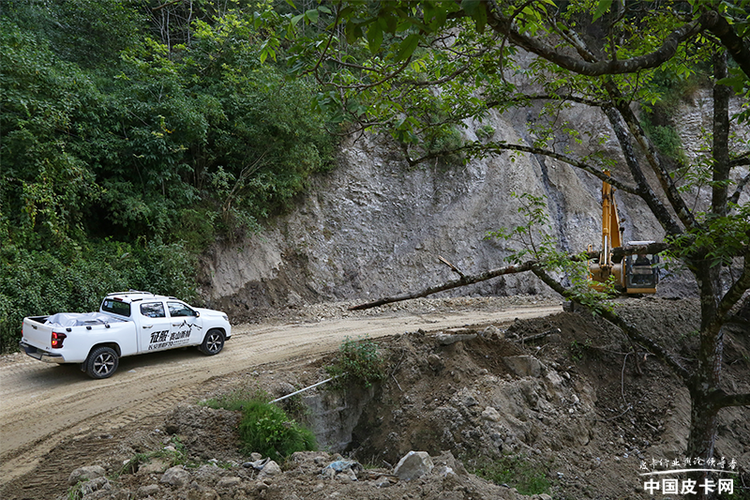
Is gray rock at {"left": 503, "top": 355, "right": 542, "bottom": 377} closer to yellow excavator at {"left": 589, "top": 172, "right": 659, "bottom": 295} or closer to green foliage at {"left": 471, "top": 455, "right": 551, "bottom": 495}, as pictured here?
green foliage at {"left": 471, "top": 455, "right": 551, "bottom": 495}

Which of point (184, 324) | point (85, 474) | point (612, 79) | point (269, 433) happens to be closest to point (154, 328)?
point (184, 324)

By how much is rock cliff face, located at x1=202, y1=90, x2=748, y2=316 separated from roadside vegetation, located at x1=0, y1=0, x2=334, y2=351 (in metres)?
1.49

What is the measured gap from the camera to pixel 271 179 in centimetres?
1853

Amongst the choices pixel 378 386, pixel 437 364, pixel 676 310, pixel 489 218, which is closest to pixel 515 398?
pixel 437 364

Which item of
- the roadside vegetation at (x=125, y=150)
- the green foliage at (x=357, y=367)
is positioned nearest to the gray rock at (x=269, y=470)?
the green foliage at (x=357, y=367)

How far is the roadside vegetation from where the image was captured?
1245 centimetres

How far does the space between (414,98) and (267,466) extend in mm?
5782

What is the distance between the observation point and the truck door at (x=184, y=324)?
11062mm

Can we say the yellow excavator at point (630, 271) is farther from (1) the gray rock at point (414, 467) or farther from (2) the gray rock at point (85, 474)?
(2) the gray rock at point (85, 474)

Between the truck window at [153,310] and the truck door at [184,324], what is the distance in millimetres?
180

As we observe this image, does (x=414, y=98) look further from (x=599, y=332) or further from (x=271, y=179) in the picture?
(x=271, y=179)

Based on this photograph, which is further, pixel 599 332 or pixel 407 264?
pixel 407 264

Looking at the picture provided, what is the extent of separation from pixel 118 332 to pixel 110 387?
1.22 meters

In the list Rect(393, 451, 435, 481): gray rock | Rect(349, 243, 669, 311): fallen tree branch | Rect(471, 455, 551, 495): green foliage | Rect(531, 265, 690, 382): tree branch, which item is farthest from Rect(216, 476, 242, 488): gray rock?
Rect(531, 265, 690, 382): tree branch
